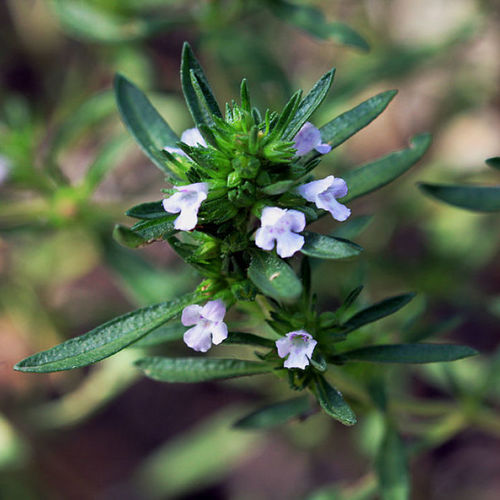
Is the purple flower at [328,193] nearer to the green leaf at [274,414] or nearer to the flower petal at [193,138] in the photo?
the flower petal at [193,138]

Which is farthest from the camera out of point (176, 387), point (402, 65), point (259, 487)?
point (176, 387)

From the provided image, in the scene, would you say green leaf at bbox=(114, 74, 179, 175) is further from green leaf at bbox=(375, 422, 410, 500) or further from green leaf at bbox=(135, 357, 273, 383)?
green leaf at bbox=(375, 422, 410, 500)

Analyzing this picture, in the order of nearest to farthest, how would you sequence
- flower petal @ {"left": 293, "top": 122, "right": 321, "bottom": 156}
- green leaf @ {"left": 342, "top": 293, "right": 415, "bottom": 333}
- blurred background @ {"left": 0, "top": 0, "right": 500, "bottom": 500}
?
flower petal @ {"left": 293, "top": 122, "right": 321, "bottom": 156}, green leaf @ {"left": 342, "top": 293, "right": 415, "bottom": 333}, blurred background @ {"left": 0, "top": 0, "right": 500, "bottom": 500}

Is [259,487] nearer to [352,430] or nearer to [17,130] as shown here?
[352,430]

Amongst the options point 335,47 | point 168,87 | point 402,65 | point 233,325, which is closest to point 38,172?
point 168,87

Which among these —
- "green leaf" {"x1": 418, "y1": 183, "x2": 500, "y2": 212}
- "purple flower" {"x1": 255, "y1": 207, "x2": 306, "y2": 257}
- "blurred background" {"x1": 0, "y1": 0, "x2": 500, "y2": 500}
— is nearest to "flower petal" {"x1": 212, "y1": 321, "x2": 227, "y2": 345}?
"purple flower" {"x1": 255, "y1": 207, "x2": 306, "y2": 257}

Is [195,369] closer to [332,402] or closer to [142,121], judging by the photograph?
[332,402]
